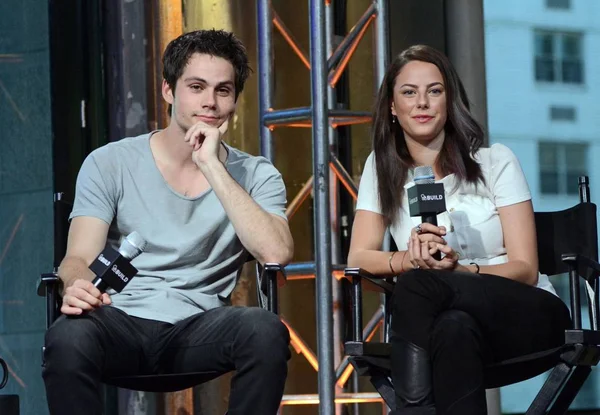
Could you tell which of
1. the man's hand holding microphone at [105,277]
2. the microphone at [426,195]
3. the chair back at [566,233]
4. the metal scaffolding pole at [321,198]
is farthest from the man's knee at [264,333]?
the metal scaffolding pole at [321,198]

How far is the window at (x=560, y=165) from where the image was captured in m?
4.42

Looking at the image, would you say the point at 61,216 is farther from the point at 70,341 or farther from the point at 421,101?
the point at 421,101

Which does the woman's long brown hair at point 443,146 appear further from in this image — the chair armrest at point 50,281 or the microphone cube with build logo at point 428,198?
the chair armrest at point 50,281

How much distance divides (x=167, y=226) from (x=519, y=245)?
0.86m

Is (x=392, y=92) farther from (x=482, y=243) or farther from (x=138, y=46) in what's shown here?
(x=138, y=46)

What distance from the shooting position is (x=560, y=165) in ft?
14.5

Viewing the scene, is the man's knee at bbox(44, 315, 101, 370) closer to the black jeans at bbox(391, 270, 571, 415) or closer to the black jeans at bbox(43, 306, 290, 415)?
the black jeans at bbox(43, 306, 290, 415)

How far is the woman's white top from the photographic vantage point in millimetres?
2768

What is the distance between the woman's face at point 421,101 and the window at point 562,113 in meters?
1.67

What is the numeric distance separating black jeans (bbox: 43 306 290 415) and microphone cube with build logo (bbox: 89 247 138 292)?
183 millimetres

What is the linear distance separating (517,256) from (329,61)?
127 cm

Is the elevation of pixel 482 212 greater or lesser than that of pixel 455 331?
greater

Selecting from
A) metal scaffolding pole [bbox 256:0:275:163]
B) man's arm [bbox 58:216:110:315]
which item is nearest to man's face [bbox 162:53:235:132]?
man's arm [bbox 58:216:110:315]

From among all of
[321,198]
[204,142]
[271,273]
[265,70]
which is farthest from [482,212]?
[265,70]
